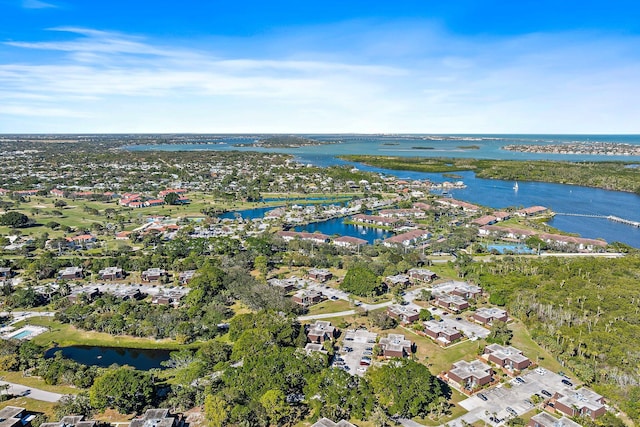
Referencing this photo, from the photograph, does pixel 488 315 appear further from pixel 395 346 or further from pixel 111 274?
pixel 111 274

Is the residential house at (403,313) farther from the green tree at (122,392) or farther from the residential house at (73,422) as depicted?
the residential house at (73,422)

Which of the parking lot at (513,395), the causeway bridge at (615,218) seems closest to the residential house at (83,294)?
the parking lot at (513,395)

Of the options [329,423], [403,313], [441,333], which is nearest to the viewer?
[329,423]

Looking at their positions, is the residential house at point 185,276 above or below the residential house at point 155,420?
above

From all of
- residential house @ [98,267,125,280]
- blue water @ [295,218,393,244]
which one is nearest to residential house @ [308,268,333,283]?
blue water @ [295,218,393,244]

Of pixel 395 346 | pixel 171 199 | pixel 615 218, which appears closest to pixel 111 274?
pixel 395 346

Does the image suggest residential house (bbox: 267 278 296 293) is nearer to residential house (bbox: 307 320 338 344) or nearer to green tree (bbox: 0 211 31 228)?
residential house (bbox: 307 320 338 344)
